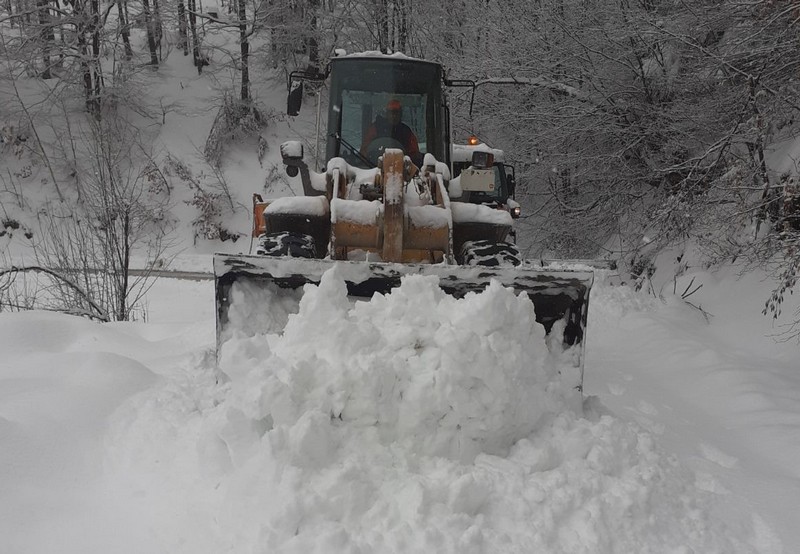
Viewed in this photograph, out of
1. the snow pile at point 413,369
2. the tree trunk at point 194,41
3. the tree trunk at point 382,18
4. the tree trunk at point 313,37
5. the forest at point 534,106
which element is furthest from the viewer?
the tree trunk at point 194,41

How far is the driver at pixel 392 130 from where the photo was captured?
17.5 ft

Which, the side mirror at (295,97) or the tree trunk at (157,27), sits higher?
the tree trunk at (157,27)

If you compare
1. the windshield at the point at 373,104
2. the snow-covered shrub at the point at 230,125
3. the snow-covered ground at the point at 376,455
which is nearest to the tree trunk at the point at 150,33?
the snow-covered shrub at the point at 230,125

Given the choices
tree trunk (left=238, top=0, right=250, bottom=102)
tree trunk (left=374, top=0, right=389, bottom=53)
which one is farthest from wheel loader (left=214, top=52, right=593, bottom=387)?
tree trunk (left=238, top=0, right=250, bottom=102)

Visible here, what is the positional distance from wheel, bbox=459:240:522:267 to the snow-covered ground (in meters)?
1.06

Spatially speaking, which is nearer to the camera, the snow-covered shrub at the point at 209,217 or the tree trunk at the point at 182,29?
the snow-covered shrub at the point at 209,217

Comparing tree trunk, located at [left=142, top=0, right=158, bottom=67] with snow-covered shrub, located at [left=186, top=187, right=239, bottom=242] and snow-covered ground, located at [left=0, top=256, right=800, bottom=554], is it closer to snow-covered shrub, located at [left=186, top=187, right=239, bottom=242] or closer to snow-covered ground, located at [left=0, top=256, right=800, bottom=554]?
snow-covered shrub, located at [left=186, top=187, right=239, bottom=242]

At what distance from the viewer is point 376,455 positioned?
2.60m

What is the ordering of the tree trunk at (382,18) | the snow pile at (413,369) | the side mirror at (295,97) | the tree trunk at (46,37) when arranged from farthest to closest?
the tree trunk at (46,37) < the tree trunk at (382,18) < the side mirror at (295,97) < the snow pile at (413,369)

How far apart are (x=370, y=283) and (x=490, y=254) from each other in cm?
102

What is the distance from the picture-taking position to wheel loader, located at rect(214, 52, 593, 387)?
351 cm

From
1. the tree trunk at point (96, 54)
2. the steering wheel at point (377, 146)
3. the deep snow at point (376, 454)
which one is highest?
the tree trunk at point (96, 54)

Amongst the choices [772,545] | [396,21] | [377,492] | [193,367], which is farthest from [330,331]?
[396,21]

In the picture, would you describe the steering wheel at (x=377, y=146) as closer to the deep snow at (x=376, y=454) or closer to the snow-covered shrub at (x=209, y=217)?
the deep snow at (x=376, y=454)
